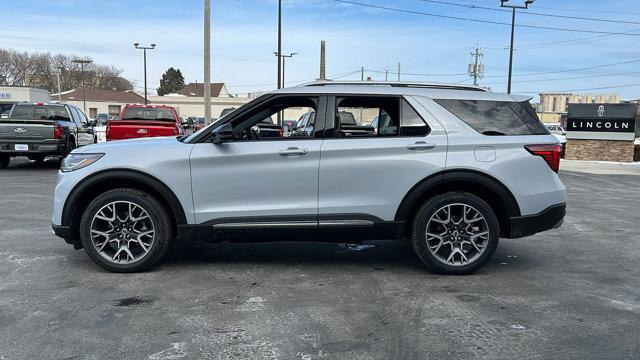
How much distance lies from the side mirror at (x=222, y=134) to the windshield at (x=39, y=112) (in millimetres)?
11317

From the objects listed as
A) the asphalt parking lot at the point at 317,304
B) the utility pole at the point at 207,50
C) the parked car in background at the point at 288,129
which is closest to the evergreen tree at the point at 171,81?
the utility pole at the point at 207,50

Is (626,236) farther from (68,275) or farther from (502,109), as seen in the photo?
(68,275)

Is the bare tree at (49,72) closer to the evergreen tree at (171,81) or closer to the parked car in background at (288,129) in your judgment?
the evergreen tree at (171,81)

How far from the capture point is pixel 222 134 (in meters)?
4.89

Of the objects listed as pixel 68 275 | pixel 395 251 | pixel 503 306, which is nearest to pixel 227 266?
pixel 68 275

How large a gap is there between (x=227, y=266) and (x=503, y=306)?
2.64 metres

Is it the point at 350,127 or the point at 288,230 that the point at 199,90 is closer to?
the point at 350,127

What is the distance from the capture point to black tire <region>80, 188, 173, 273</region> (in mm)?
4996

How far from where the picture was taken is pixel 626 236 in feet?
23.7

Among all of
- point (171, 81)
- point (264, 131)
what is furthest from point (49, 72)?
point (264, 131)

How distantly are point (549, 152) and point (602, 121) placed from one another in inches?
751

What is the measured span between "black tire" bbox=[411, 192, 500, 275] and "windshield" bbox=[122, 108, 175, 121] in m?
10.5

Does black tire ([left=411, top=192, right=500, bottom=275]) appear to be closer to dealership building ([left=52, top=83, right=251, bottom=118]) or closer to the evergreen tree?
dealership building ([left=52, top=83, right=251, bottom=118])

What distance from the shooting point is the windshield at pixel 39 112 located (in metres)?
14.5
